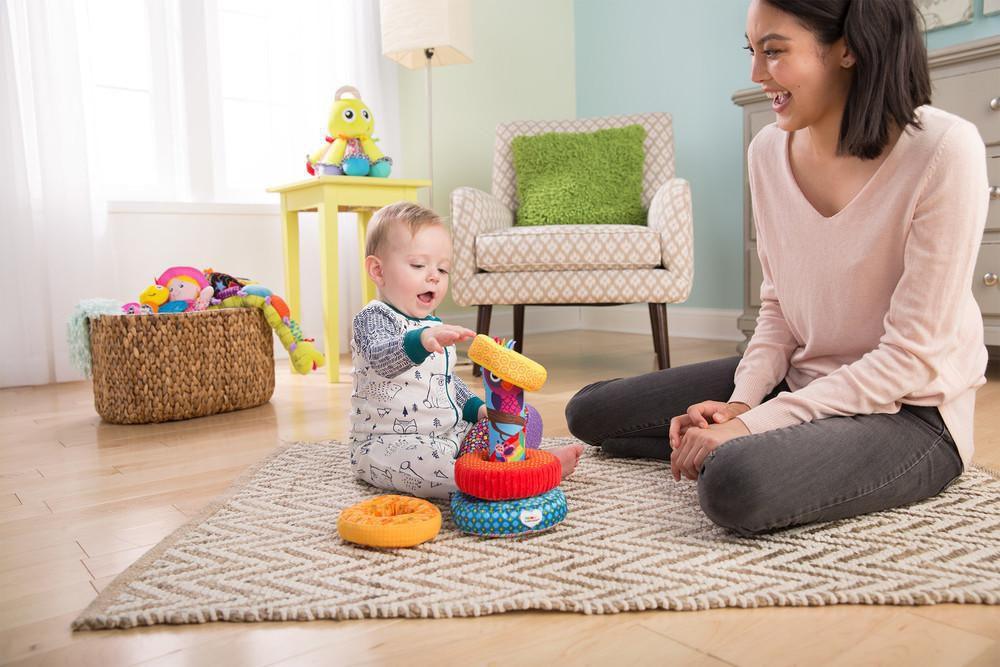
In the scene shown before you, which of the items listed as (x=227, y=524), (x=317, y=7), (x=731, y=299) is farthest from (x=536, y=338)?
(x=227, y=524)

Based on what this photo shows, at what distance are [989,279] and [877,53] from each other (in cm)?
153

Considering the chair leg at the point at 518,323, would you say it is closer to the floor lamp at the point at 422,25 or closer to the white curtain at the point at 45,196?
the floor lamp at the point at 422,25

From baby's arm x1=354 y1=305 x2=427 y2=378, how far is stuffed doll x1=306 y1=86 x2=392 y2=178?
146 centimetres

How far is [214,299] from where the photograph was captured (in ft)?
7.53

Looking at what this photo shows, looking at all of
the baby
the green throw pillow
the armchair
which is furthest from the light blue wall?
the baby

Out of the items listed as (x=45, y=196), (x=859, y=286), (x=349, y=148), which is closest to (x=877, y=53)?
(x=859, y=286)

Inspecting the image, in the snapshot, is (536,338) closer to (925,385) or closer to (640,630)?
(925,385)

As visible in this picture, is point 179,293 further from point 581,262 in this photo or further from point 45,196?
point 581,262

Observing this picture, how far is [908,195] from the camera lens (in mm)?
1137

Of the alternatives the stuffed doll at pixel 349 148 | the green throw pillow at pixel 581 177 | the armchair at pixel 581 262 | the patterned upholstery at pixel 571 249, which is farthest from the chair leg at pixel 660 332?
the stuffed doll at pixel 349 148

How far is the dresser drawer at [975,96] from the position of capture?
2.30m

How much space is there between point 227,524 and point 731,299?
8.89ft

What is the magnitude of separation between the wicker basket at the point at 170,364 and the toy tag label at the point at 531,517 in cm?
125

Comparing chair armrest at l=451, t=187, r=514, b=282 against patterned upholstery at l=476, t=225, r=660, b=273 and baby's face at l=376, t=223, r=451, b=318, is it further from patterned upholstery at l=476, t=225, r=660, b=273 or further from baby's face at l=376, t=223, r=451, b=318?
baby's face at l=376, t=223, r=451, b=318
